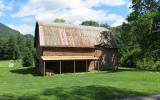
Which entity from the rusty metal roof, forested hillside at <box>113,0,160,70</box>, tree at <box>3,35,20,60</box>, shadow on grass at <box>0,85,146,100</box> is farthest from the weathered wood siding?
tree at <box>3,35,20,60</box>

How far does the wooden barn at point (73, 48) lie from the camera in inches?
1895

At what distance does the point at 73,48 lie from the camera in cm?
5031

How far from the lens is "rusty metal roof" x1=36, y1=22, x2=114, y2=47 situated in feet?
159

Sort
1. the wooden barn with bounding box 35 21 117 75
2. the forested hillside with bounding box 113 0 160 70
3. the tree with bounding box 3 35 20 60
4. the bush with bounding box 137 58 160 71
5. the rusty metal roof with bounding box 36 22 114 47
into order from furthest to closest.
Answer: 1. the tree with bounding box 3 35 20 60
2. the bush with bounding box 137 58 160 71
3. the rusty metal roof with bounding box 36 22 114 47
4. the wooden barn with bounding box 35 21 117 75
5. the forested hillside with bounding box 113 0 160 70

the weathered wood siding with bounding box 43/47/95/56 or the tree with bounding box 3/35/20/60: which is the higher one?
the weathered wood siding with bounding box 43/47/95/56

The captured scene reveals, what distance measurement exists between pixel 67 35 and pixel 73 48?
229 centimetres

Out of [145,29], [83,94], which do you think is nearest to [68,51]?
[145,29]

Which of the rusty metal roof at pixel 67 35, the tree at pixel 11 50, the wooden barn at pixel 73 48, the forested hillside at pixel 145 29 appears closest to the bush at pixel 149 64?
the forested hillside at pixel 145 29

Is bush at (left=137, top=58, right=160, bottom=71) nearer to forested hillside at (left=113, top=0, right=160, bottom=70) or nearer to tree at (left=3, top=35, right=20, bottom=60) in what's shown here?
forested hillside at (left=113, top=0, right=160, bottom=70)

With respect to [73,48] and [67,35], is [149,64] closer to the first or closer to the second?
[73,48]

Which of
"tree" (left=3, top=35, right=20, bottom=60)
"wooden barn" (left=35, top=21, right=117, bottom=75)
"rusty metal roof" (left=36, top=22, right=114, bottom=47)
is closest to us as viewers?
"wooden barn" (left=35, top=21, right=117, bottom=75)

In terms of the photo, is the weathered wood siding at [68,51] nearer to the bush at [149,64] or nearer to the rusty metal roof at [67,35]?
the rusty metal roof at [67,35]

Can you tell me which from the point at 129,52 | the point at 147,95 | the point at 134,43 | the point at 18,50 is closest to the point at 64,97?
the point at 147,95

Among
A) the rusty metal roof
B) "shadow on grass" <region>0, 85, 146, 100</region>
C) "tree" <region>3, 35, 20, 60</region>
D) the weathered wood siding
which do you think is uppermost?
the rusty metal roof
